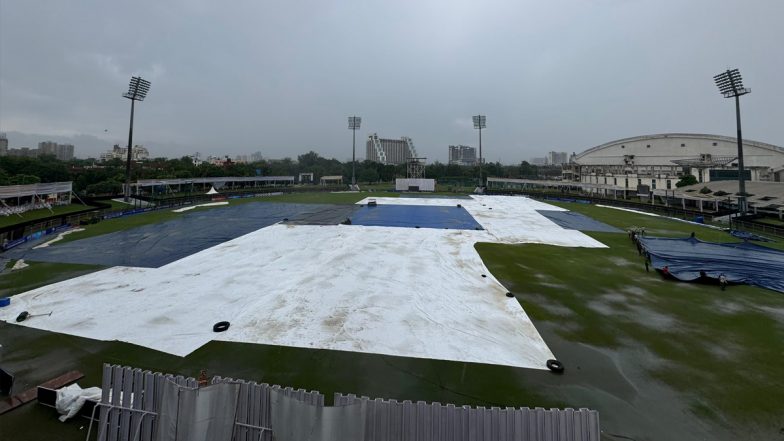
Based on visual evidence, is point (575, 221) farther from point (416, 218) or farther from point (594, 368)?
point (594, 368)

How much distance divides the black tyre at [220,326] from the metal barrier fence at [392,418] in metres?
4.61

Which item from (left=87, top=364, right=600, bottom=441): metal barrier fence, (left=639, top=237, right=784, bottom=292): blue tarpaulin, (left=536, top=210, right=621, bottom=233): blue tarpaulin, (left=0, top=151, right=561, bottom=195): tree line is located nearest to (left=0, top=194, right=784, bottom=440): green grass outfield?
(left=87, top=364, right=600, bottom=441): metal barrier fence

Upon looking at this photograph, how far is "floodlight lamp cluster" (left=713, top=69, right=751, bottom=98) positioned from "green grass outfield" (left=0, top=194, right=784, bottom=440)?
34171 mm

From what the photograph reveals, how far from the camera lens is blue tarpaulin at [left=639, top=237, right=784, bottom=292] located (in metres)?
14.9

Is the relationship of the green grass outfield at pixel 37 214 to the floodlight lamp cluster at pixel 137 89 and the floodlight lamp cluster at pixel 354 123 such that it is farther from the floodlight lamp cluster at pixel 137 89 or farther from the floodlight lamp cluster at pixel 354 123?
the floodlight lamp cluster at pixel 354 123

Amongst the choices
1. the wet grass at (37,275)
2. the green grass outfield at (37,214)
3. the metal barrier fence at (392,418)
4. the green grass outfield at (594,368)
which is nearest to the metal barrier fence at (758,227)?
the green grass outfield at (594,368)

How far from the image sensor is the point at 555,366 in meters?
8.12

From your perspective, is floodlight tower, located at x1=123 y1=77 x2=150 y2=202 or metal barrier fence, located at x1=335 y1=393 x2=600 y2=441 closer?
metal barrier fence, located at x1=335 y1=393 x2=600 y2=441

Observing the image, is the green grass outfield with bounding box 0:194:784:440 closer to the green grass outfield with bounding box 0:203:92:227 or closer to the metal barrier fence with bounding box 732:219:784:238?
the metal barrier fence with bounding box 732:219:784:238

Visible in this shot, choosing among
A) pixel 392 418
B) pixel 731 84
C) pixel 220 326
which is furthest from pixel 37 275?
pixel 731 84

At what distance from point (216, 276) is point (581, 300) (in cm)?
1530

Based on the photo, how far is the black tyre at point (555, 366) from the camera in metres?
8.07

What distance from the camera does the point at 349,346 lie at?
9164 mm

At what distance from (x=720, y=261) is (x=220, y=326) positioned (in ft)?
75.5
